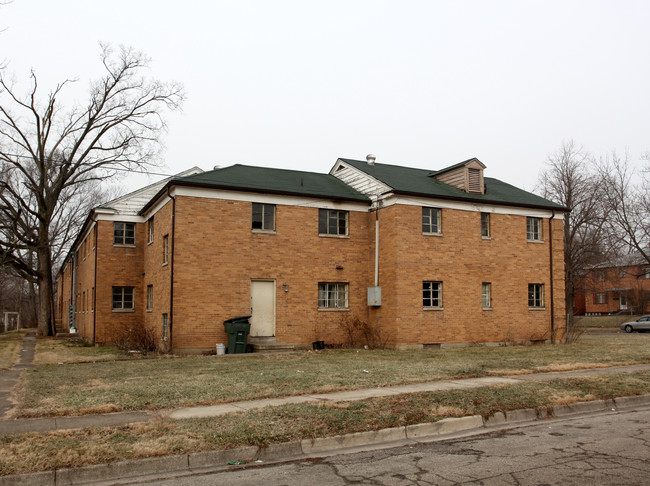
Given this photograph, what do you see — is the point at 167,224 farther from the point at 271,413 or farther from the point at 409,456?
the point at 409,456

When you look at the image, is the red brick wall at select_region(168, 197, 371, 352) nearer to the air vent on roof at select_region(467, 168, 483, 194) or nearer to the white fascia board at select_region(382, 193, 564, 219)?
the white fascia board at select_region(382, 193, 564, 219)

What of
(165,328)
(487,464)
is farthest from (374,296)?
(487,464)

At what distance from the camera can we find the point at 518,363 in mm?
16156

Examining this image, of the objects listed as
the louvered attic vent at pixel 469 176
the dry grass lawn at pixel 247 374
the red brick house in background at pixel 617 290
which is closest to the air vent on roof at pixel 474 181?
the louvered attic vent at pixel 469 176

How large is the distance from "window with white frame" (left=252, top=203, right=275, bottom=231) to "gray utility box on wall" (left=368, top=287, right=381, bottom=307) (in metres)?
4.50

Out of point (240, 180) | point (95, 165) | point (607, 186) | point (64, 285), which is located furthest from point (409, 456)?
point (64, 285)

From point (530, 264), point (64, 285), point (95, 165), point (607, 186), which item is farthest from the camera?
point (64, 285)

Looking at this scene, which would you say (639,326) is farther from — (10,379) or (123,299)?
(10,379)

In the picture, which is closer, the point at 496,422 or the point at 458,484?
the point at 458,484

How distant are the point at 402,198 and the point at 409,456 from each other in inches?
631

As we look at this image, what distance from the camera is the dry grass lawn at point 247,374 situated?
10.6 metres

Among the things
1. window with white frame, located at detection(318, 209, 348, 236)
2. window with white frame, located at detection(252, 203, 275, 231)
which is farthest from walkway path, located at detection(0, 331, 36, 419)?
window with white frame, located at detection(318, 209, 348, 236)

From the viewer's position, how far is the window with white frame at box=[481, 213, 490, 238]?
80.7 feet

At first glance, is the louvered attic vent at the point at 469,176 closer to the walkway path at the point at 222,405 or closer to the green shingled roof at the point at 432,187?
the green shingled roof at the point at 432,187
